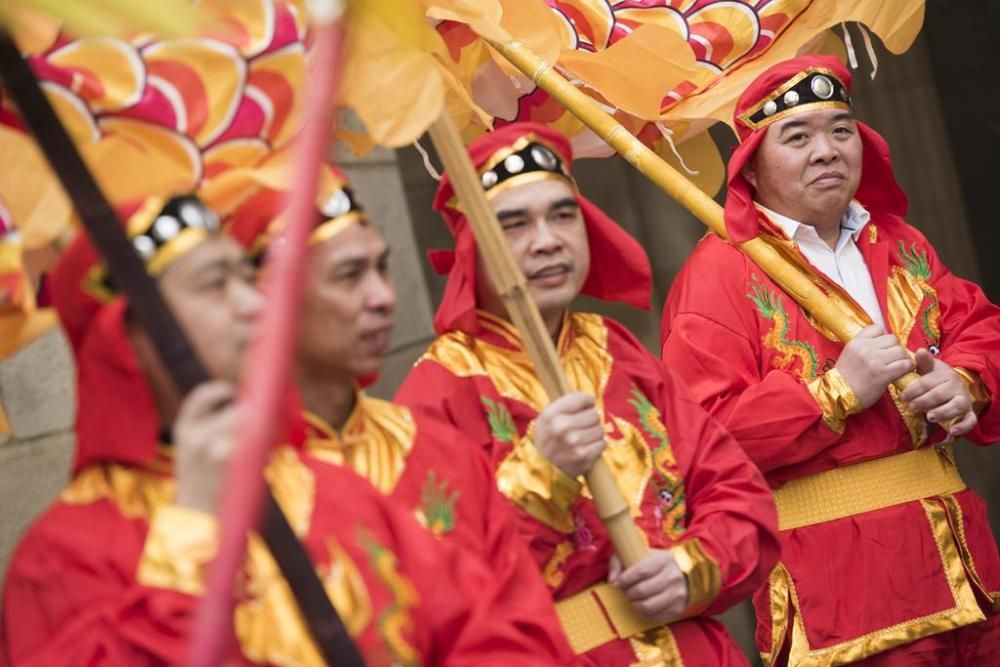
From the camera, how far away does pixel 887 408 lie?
176 inches

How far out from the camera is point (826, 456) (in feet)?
14.6

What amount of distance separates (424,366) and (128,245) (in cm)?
127

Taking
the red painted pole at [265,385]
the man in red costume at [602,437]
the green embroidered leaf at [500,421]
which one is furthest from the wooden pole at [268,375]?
the green embroidered leaf at [500,421]

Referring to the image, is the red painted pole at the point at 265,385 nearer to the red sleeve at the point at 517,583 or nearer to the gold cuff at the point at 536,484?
the red sleeve at the point at 517,583

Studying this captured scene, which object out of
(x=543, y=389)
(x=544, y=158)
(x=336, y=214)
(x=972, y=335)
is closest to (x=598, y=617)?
(x=543, y=389)

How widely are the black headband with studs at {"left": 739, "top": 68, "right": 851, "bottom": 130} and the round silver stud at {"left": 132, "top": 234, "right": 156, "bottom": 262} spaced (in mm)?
2586

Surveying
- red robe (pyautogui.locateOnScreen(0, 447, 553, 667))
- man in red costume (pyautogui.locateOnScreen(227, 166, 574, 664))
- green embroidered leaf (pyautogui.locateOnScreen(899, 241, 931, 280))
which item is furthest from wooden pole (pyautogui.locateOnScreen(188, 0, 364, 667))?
green embroidered leaf (pyautogui.locateOnScreen(899, 241, 931, 280))

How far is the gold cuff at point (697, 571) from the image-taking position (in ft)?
11.0

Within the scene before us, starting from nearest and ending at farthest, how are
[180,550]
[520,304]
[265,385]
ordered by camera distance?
[265,385] < [180,550] < [520,304]

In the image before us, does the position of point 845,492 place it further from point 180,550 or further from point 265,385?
point 265,385

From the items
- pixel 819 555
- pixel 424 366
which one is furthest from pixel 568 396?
pixel 819 555

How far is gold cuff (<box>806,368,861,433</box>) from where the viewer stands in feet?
14.1

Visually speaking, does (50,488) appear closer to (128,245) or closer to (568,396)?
(568,396)

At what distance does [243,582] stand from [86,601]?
194 mm
